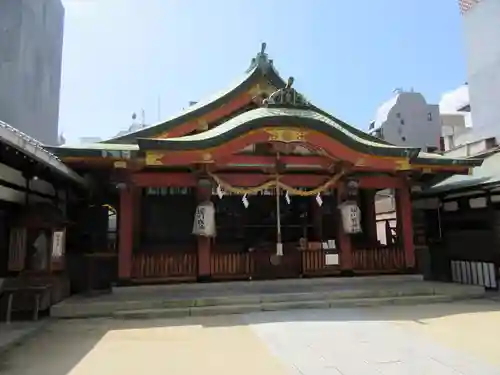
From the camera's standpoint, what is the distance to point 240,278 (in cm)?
1089

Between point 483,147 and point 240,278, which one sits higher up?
point 483,147

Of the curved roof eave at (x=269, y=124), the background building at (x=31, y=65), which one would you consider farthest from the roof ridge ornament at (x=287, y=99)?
the background building at (x=31, y=65)

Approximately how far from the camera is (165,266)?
1050 cm

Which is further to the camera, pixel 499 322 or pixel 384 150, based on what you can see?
pixel 384 150

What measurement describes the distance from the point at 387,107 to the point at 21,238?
114 ft

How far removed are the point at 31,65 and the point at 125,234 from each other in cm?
1600

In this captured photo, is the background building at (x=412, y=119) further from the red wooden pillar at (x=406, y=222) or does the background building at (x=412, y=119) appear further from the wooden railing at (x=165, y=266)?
the wooden railing at (x=165, y=266)

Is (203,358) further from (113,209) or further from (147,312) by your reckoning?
(113,209)

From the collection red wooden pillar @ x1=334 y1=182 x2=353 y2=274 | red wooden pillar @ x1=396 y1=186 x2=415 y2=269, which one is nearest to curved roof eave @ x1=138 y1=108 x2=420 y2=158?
red wooden pillar @ x1=396 y1=186 x2=415 y2=269

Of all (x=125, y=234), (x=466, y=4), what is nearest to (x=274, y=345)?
(x=125, y=234)

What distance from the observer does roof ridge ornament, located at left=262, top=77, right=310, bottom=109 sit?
11.1 meters

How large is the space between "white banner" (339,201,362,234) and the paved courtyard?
10.8 feet

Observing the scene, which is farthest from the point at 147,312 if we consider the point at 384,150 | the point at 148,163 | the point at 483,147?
the point at 483,147

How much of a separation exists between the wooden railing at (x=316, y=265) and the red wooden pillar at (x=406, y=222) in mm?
2132
